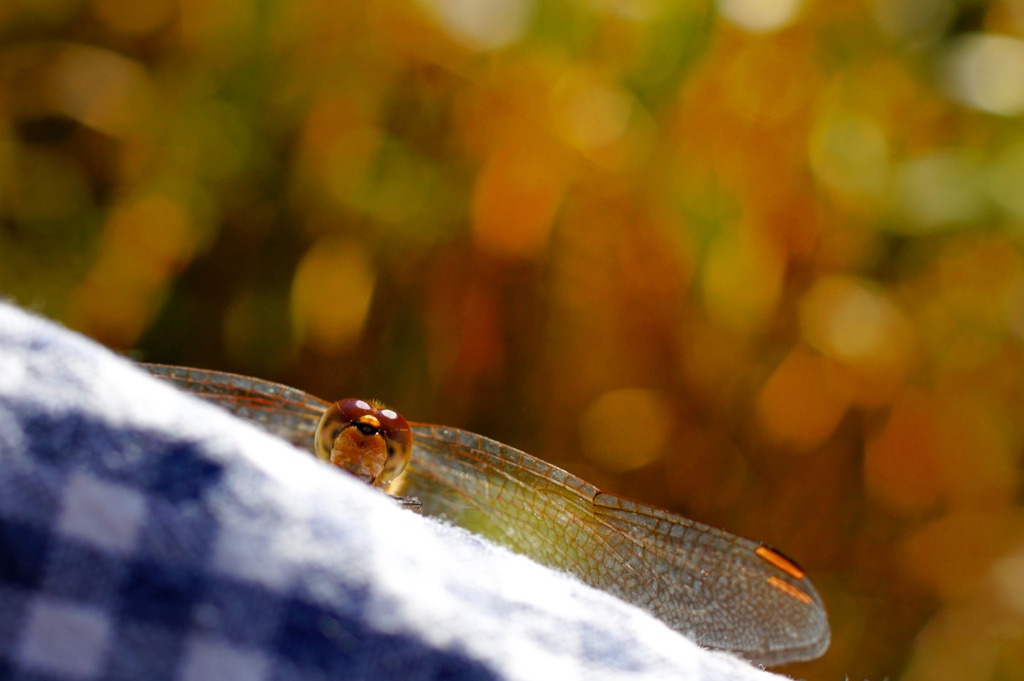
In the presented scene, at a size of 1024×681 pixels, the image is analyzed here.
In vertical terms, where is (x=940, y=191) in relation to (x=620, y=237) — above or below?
above

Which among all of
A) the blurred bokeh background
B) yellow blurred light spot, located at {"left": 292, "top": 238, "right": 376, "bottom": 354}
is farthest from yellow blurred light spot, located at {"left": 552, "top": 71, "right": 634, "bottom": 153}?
yellow blurred light spot, located at {"left": 292, "top": 238, "right": 376, "bottom": 354}

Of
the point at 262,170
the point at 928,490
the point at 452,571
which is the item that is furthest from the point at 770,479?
the point at 452,571

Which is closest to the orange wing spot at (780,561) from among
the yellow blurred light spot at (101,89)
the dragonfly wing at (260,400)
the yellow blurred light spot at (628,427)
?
the dragonfly wing at (260,400)

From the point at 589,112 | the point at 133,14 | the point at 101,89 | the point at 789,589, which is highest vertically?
the point at 589,112

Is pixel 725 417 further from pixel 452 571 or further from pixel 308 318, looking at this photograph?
pixel 452 571

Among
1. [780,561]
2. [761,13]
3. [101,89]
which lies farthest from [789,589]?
[101,89]

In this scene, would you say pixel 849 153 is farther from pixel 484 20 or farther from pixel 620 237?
pixel 484 20

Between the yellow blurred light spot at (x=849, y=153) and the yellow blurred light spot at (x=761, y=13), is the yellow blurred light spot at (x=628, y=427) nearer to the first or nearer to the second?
the yellow blurred light spot at (x=849, y=153)
